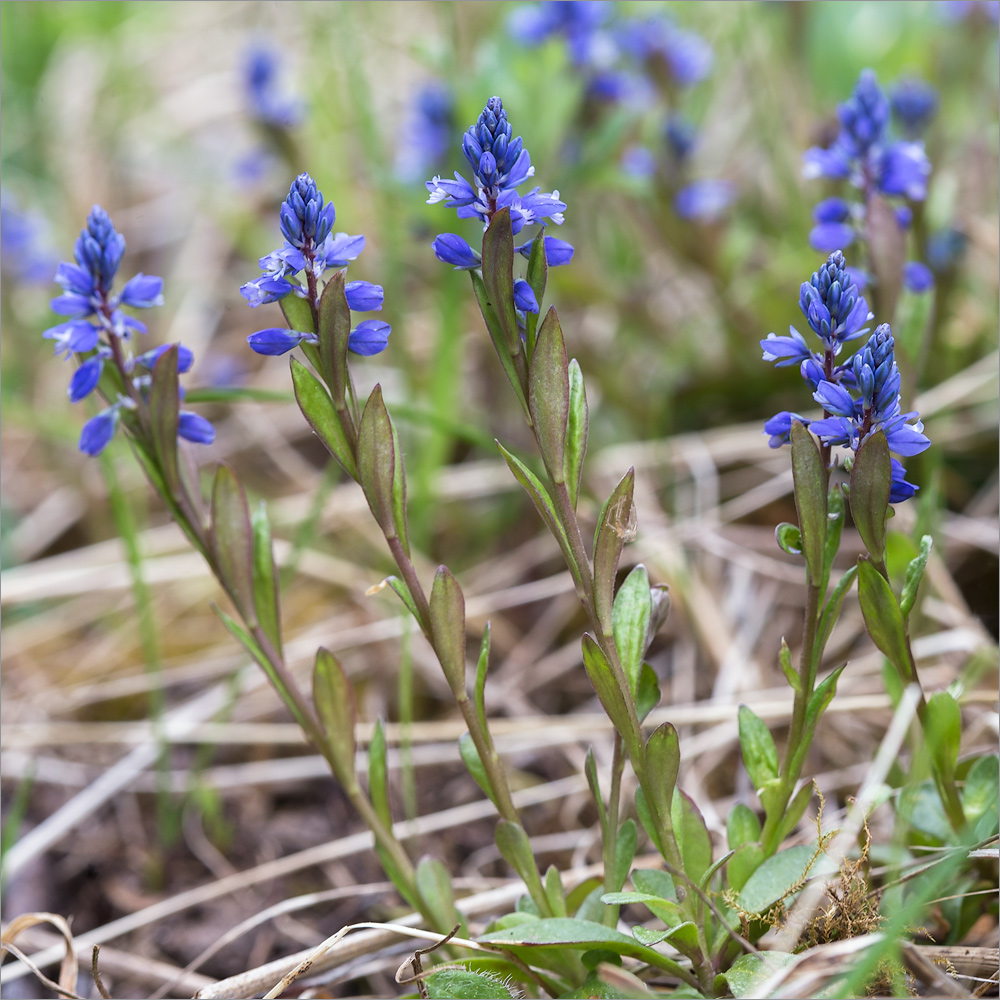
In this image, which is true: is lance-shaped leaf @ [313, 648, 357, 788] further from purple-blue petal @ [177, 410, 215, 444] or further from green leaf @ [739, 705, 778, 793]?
green leaf @ [739, 705, 778, 793]

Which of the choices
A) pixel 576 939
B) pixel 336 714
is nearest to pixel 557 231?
pixel 336 714

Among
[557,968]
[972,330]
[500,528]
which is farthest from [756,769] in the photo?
[972,330]

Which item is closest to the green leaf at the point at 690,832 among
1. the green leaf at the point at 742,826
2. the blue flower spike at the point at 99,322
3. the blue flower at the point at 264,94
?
the green leaf at the point at 742,826

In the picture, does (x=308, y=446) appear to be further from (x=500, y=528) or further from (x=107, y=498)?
(x=500, y=528)

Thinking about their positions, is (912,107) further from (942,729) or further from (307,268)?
(307,268)

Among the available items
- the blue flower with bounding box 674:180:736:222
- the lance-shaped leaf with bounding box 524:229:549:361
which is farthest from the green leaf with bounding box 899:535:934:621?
the blue flower with bounding box 674:180:736:222

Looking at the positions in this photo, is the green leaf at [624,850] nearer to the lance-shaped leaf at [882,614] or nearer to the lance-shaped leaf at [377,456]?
the lance-shaped leaf at [882,614]
